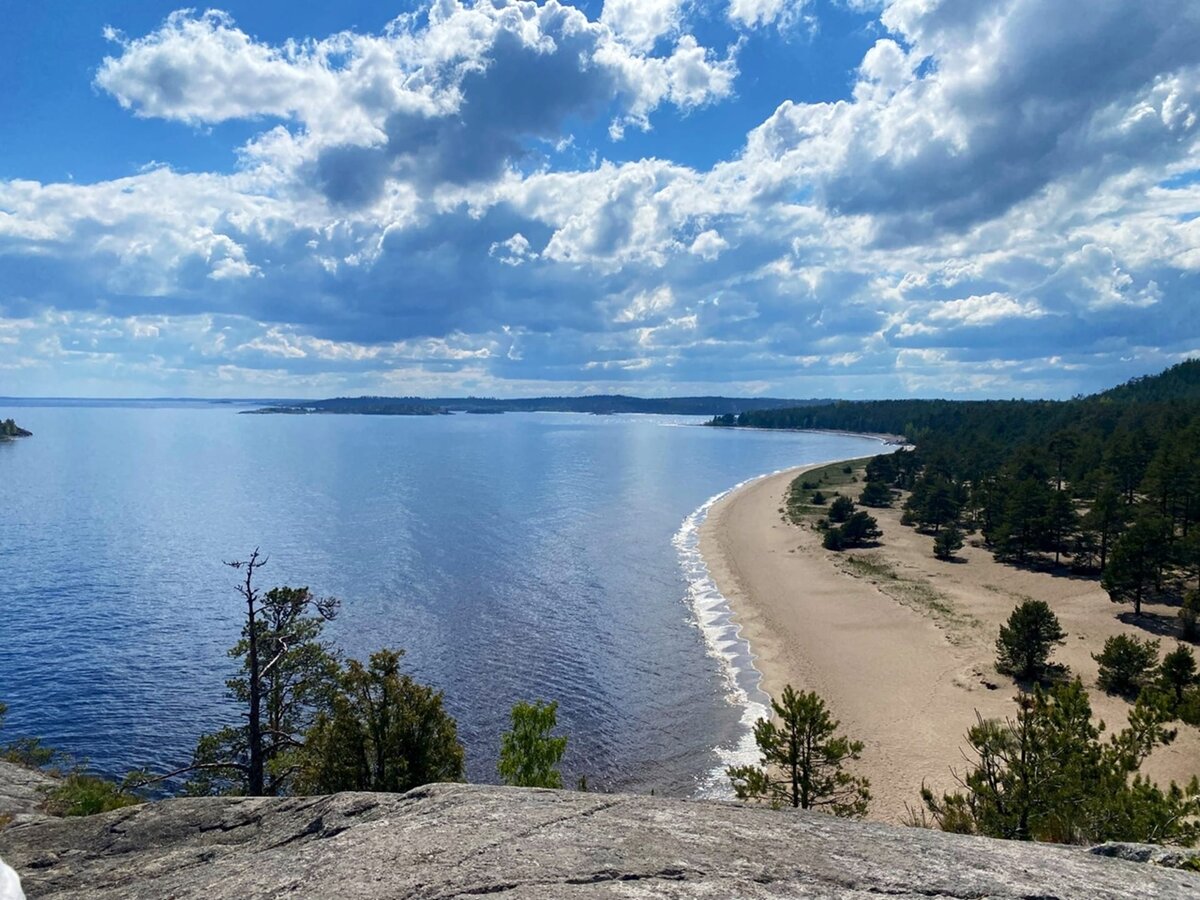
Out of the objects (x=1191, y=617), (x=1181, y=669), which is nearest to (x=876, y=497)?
(x=1191, y=617)

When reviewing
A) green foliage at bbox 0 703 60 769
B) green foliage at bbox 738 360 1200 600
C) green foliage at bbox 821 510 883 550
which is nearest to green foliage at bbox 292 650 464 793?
green foliage at bbox 0 703 60 769

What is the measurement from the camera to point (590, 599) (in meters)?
63.5

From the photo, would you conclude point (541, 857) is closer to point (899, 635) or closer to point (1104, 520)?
point (899, 635)

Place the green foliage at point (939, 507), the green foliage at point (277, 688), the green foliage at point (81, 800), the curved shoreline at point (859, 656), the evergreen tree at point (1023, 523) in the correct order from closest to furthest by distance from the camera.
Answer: the green foliage at point (81, 800), the green foliage at point (277, 688), the curved shoreline at point (859, 656), the evergreen tree at point (1023, 523), the green foliage at point (939, 507)

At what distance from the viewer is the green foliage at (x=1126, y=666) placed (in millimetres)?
39000

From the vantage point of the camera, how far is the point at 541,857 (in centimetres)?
683

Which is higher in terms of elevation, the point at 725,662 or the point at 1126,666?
the point at 1126,666

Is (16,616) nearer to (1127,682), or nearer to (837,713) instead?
(837,713)

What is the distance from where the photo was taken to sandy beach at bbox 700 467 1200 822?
35.6 m

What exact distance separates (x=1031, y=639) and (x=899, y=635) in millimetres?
11726

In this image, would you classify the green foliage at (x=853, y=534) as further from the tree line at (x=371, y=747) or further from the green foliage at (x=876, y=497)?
the tree line at (x=371, y=747)

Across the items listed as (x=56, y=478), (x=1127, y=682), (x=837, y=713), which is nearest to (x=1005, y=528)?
(x=1127, y=682)

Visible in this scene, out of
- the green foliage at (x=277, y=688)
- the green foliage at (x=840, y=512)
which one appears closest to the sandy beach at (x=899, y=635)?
the green foliage at (x=840, y=512)

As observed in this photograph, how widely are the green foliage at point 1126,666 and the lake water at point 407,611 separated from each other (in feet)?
69.4
